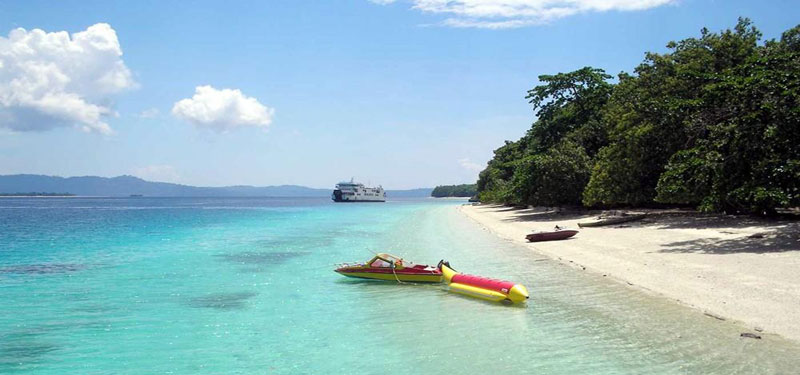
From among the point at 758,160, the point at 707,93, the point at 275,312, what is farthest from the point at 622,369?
the point at 707,93

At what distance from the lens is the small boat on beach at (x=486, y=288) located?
15.3m

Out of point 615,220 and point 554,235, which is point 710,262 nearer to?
point 554,235

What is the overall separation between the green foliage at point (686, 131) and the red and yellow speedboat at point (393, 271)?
11.9 m

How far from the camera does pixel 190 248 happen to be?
3609 centimetres

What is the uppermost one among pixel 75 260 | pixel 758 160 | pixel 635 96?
pixel 635 96

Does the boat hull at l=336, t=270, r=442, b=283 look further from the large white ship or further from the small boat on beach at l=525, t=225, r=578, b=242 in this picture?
the large white ship

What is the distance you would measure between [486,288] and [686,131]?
61.8 ft

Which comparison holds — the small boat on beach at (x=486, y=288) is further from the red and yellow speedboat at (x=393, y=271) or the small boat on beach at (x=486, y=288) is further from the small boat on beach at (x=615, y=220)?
the small boat on beach at (x=615, y=220)

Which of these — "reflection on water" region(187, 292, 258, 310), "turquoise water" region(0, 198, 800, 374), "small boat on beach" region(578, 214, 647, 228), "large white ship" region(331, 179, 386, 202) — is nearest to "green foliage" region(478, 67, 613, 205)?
"small boat on beach" region(578, 214, 647, 228)

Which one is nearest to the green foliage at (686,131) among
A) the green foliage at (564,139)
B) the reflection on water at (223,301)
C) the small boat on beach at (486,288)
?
the green foliage at (564,139)

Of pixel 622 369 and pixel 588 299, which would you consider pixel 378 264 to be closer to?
pixel 588 299

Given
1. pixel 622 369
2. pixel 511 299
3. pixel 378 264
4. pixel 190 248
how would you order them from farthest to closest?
pixel 190 248, pixel 378 264, pixel 511 299, pixel 622 369

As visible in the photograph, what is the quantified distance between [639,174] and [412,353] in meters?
30.8

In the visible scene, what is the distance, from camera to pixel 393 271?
19.2 meters
